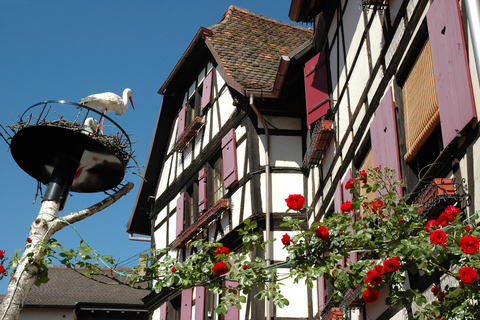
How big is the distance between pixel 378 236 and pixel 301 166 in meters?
7.02

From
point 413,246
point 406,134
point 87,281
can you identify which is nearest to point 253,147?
point 406,134

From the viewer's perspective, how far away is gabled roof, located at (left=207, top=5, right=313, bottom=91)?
13964mm

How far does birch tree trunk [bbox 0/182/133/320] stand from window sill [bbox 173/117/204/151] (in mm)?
5207

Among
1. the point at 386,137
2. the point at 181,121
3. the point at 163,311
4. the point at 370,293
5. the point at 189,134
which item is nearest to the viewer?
the point at 370,293

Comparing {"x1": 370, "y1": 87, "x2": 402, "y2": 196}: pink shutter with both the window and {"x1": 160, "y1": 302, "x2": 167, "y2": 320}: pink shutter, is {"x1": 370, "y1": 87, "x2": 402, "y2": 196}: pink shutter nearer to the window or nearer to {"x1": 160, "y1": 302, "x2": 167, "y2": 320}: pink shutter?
the window

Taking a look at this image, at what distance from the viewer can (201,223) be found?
13773 millimetres

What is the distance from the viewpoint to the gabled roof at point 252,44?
13964 mm

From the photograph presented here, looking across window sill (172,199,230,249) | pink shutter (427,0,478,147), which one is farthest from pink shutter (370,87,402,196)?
window sill (172,199,230,249)

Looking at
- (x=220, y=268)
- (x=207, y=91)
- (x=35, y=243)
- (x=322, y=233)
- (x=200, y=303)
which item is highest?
(x=207, y=91)

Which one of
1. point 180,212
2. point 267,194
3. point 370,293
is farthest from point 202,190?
point 370,293

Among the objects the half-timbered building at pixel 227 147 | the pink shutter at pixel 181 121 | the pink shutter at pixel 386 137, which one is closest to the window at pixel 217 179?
the half-timbered building at pixel 227 147

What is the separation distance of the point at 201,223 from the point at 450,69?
28.2 feet

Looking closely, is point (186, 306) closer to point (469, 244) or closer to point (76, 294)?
point (76, 294)

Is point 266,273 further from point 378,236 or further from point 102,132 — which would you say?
point 102,132
